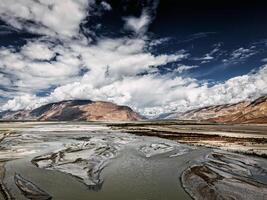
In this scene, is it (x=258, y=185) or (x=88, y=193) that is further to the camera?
(x=258, y=185)

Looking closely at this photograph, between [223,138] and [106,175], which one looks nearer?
[106,175]

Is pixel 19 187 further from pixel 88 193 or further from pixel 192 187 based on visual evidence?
pixel 192 187

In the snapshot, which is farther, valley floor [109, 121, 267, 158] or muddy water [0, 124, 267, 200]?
valley floor [109, 121, 267, 158]

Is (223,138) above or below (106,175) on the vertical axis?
above

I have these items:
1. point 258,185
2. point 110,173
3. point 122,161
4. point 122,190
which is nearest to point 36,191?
point 122,190

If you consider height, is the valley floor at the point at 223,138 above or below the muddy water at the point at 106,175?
above

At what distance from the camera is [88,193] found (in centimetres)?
1797

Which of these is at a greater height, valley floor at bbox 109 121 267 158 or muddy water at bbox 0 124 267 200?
valley floor at bbox 109 121 267 158

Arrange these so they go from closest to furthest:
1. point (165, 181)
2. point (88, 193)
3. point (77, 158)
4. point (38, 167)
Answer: point (88, 193), point (165, 181), point (38, 167), point (77, 158)

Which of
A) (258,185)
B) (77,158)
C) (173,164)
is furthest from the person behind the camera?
(77,158)

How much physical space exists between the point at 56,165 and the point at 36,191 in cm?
949

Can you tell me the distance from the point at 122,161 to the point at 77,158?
532cm

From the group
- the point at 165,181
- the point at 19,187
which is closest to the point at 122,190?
the point at 165,181

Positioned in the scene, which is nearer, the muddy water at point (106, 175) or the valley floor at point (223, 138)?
the muddy water at point (106, 175)
